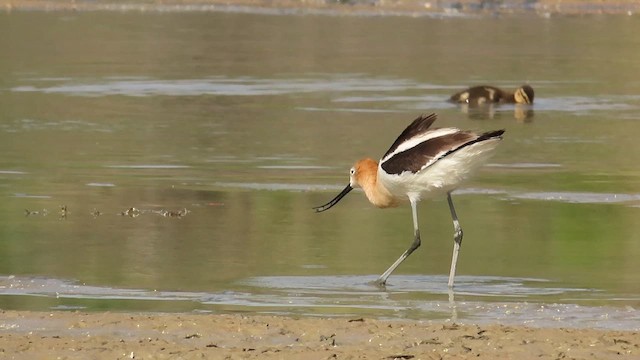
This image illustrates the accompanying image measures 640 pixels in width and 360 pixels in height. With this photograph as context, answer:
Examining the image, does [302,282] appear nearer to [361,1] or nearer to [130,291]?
[130,291]

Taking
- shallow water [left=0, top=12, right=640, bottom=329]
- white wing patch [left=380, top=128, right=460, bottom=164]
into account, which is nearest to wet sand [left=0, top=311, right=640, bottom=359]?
shallow water [left=0, top=12, right=640, bottom=329]

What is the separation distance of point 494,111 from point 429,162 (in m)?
14.7

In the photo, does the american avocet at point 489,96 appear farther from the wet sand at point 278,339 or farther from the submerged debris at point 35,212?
the wet sand at point 278,339

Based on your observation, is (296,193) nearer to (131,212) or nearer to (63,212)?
(131,212)

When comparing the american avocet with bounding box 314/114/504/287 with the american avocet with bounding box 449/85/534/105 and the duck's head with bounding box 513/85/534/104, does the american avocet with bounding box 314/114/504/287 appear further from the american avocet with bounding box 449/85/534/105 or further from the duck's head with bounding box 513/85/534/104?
the duck's head with bounding box 513/85/534/104

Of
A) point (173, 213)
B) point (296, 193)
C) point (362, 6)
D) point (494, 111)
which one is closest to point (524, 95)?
point (494, 111)

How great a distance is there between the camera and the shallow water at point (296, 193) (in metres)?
10.2

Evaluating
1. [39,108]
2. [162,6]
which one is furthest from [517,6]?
[39,108]

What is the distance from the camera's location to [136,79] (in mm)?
29812

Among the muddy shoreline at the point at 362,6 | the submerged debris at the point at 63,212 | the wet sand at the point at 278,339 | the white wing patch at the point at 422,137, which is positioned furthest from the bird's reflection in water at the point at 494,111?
the muddy shoreline at the point at 362,6

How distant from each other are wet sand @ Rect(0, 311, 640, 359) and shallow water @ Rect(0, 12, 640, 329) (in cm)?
67

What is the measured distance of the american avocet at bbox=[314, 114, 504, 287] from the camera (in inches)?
412

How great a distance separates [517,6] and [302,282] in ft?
158

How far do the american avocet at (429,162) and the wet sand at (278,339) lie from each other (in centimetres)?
174
